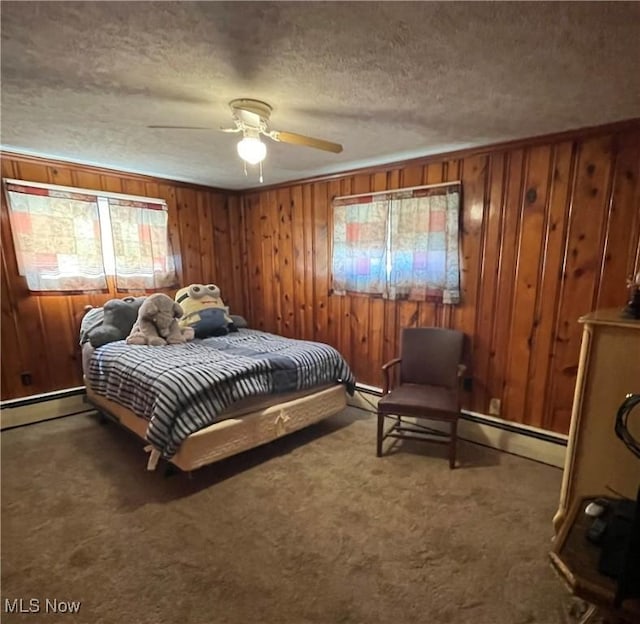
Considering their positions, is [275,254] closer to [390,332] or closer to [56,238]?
[390,332]

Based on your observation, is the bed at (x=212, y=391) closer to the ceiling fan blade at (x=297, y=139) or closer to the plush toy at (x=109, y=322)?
the plush toy at (x=109, y=322)

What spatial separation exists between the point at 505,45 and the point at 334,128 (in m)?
1.14

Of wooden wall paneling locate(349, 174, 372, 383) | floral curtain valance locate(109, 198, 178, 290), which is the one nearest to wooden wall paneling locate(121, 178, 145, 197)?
floral curtain valance locate(109, 198, 178, 290)

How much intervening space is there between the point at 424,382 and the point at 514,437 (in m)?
0.73

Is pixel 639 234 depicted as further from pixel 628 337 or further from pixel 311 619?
pixel 311 619

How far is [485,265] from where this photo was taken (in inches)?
108

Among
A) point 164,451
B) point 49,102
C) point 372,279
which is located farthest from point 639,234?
point 49,102

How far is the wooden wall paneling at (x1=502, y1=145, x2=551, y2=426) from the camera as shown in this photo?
2.46 metres

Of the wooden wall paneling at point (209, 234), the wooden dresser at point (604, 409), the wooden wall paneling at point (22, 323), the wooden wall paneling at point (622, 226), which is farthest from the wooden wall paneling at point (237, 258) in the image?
the wooden dresser at point (604, 409)

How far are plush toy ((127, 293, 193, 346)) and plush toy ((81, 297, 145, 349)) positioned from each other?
0.11 metres

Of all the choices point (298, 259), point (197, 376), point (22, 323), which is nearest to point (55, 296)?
point (22, 323)

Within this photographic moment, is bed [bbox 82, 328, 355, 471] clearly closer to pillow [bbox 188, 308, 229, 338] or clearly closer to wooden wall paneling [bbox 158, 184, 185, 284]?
pillow [bbox 188, 308, 229, 338]

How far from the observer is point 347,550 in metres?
1.77

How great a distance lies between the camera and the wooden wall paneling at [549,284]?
2.37 metres
